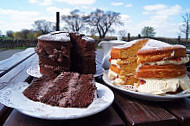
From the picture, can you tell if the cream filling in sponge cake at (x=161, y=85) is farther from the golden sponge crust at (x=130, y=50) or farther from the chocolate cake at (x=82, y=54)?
the chocolate cake at (x=82, y=54)

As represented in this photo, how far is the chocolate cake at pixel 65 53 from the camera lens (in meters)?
1.70

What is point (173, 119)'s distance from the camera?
831 mm

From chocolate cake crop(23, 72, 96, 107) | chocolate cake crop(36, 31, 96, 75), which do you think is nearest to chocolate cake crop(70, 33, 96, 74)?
chocolate cake crop(36, 31, 96, 75)

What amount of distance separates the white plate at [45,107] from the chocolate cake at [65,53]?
73 cm

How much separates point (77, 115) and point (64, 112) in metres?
0.09

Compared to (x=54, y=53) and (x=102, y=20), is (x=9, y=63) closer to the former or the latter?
(x=54, y=53)

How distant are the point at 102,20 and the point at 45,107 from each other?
29.6 meters

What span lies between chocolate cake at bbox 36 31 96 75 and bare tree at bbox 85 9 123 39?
26.6 meters

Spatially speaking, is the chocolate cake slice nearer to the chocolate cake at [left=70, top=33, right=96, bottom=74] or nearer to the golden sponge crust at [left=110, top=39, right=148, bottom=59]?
the chocolate cake at [left=70, top=33, right=96, bottom=74]

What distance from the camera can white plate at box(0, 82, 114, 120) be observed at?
0.73m

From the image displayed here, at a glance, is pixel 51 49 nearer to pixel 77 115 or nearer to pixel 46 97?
pixel 46 97

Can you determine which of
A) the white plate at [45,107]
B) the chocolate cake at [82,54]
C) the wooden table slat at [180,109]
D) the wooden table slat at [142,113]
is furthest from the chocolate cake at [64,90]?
the chocolate cake at [82,54]

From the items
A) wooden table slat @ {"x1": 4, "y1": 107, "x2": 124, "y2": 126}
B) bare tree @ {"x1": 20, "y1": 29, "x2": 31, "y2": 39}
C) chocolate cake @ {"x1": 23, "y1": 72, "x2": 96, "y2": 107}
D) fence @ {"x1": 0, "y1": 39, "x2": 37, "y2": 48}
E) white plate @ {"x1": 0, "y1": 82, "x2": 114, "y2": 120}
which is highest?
bare tree @ {"x1": 20, "y1": 29, "x2": 31, "y2": 39}

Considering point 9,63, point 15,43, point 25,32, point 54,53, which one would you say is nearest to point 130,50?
point 54,53
